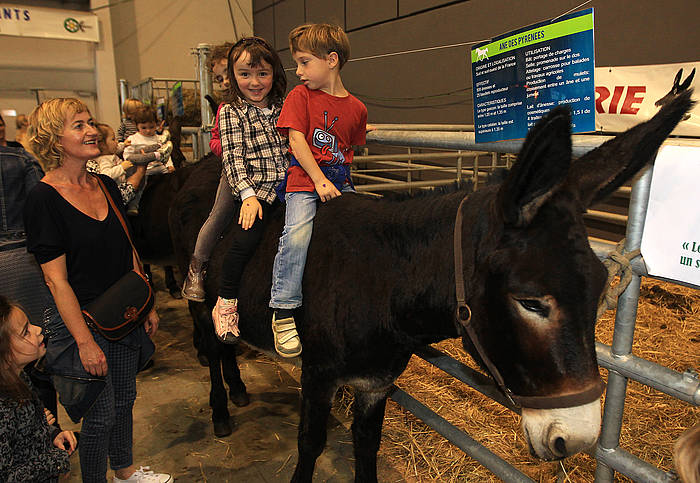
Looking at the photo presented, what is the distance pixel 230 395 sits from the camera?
11.3ft

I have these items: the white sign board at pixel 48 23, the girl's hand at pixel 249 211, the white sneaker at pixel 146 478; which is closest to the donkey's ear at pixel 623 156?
the girl's hand at pixel 249 211

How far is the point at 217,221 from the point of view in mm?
2639

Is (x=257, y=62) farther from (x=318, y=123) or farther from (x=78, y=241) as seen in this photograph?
(x=78, y=241)

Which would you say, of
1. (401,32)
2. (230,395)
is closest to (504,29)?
(401,32)

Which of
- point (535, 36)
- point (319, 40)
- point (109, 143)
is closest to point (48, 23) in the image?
point (109, 143)

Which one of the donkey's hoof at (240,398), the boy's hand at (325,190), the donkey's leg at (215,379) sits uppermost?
the boy's hand at (325,190)

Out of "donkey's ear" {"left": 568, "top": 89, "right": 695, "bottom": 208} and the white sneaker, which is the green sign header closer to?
"donkey's ear" {"left": 568, "top": 89, "right": 695, "bottom": 208}

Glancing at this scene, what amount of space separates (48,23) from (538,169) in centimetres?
1646

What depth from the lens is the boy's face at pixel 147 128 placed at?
17.0 feet

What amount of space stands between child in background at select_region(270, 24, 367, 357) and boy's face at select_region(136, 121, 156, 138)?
365 cm

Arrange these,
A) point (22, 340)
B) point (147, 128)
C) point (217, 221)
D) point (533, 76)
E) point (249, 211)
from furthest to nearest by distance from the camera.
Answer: point (147, 128), point (217, 221), point (249, 211), point (22, 340), point (533, 76)

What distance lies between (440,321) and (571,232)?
572 millimetres

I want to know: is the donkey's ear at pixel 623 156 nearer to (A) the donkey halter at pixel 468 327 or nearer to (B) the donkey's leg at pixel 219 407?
(A) the donkey halter at pixel 468 327

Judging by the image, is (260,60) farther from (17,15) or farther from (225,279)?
(17,15)
